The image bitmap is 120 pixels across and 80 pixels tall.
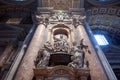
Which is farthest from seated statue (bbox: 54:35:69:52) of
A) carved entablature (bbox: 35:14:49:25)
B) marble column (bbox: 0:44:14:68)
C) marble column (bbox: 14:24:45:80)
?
carved entablature (bbox: 35:14:49:25)

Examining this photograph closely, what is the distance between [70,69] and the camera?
7.29m

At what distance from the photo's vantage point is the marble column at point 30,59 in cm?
735

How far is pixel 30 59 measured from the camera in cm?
833

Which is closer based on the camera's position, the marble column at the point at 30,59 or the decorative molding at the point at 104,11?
the marble column at the point at 30,59

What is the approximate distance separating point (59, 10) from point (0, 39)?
375 centimetres

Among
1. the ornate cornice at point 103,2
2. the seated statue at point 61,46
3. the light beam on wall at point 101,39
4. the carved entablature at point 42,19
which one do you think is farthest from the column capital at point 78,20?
the ornate cornice at point 103,2

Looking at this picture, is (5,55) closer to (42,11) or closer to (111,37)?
(42,11)

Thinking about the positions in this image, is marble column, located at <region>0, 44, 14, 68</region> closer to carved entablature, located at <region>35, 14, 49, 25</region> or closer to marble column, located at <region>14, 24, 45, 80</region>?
marble column, located at <region>14, 24, 45, 80</region>

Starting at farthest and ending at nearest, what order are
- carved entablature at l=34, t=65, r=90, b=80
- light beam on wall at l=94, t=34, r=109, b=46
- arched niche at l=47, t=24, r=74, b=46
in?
light beam on wall at l=94, t=34, r=109, b=46 < arched niche at l=47, t=24, r=74, b=46 < carved entablature at l=34, t=65, r=90, b=80

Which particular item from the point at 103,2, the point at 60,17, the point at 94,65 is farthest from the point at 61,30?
the point at 103,2

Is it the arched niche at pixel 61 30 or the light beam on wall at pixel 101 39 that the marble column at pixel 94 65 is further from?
the light beam on wall at pixel 101 39

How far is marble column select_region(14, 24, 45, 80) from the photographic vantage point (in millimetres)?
7352

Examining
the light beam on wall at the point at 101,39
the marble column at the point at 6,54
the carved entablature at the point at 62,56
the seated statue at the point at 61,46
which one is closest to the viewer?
the carved entablature at the point at 62,56

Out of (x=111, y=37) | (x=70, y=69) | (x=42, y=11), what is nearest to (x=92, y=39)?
Answer: (x=70, y=69)
